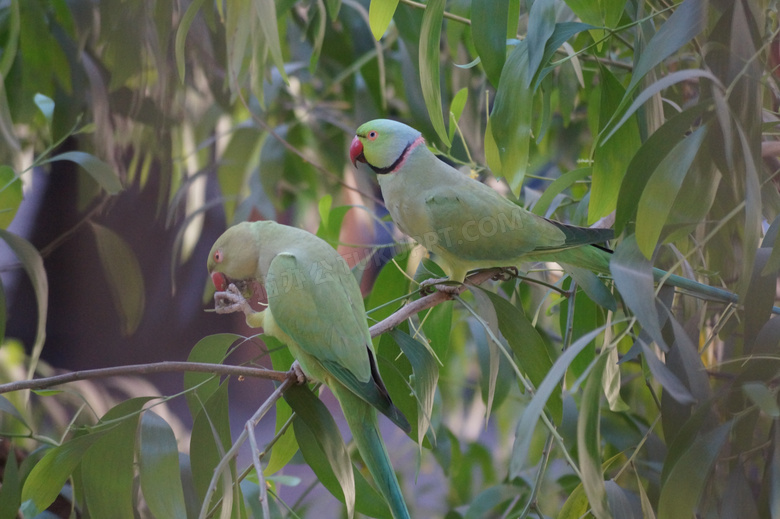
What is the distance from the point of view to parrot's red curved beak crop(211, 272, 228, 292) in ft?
2.57

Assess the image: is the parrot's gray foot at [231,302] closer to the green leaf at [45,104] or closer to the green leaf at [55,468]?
the green leaf at [55,468]

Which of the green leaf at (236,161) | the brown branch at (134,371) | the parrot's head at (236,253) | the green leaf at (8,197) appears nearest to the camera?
the brown branch at (134,371)

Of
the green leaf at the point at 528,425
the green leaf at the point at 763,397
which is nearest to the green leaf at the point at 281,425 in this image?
the green leaf at the point at 528,425

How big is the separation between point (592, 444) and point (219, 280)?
51 cm

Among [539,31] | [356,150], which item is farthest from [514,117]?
[356,150]

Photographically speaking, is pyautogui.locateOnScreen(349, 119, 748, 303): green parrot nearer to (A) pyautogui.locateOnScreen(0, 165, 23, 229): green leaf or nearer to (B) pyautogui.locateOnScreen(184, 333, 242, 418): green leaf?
(B) pyautogui.locateOnScreen(184, 333, 242, 418): green leaf

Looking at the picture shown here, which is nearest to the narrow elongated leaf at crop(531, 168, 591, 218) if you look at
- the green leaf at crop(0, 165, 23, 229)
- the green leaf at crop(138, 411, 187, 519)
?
the green leaf at crop(138, 411, 187, 519)

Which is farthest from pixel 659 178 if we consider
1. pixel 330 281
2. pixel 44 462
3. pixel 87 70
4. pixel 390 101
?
pixel 390 101

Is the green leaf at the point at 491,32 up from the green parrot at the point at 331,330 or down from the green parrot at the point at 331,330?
up

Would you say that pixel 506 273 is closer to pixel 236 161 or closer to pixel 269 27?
pixel 269 27

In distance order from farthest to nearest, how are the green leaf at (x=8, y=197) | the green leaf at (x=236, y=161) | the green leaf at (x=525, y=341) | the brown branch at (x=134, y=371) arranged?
the green leaf at (x=236, y=161) → the green leaf at (x=8, y=197) → the green leaf at (x=525, y=341) → the brown branch at (x=134, y=371)

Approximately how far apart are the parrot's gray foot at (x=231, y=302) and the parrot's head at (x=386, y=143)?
25cm

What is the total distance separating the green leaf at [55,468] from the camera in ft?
2.02

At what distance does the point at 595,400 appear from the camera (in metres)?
0.45
